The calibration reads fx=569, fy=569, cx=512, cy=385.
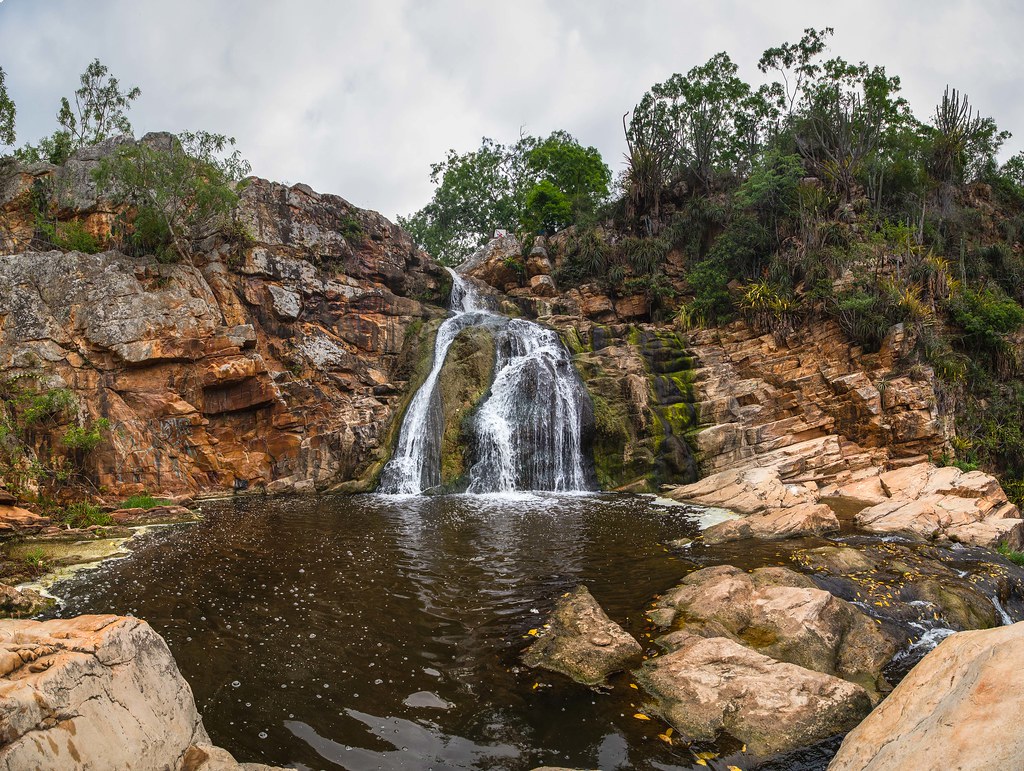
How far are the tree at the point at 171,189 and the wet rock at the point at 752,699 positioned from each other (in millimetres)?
22119

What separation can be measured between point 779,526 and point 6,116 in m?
31.0

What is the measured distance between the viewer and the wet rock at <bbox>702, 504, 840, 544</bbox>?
436 inches

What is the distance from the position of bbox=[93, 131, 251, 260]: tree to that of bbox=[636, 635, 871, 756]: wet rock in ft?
72.6

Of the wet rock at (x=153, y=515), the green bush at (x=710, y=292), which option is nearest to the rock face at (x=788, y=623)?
the wet rock at (x=153, y=515)

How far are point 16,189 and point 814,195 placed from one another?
3181 centimetres

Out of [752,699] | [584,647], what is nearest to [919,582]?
[752,699]

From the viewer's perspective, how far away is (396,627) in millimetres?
7055

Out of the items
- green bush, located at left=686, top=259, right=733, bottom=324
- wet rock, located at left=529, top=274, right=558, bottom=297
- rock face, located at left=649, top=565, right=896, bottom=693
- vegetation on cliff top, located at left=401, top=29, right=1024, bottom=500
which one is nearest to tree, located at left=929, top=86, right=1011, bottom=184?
vegetation on cliff top, located at left=401, top=29, right=1024, bottom=500

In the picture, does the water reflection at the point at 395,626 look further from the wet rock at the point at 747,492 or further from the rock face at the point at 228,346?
the rock face at the point at 228,346

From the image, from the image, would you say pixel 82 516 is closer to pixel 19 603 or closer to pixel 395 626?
pixel 19 603

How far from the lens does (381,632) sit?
22.6 feet

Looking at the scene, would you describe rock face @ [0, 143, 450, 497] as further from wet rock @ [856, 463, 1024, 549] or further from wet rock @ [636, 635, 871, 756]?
wet rock @ [636, 635, 871, 756]

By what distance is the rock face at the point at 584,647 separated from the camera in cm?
585

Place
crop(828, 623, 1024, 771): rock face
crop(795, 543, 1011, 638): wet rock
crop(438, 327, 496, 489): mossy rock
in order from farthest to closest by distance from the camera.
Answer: crop(438, 327, 496, 489): mossy rock < crop(795, 543, 1011, 638): wet rock < crop(828, 623, 1024, 771): rock face
